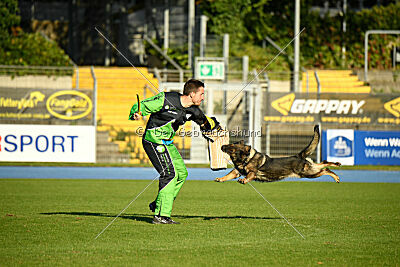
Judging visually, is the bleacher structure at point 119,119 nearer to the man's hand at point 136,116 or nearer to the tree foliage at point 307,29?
the tree foliage at point 307,29

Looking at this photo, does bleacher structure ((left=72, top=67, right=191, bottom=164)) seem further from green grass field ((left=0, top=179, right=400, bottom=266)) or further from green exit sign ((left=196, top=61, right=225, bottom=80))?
green grass field ((left=0, top=179, right=400, bottom=266))

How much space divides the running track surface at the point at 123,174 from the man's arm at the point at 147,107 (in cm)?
1038

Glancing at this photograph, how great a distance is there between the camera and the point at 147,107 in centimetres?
986

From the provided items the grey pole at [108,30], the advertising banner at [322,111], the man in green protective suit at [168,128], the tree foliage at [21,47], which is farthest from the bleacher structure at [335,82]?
the man in green protective suit at [168,128]

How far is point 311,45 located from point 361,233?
27879 mm

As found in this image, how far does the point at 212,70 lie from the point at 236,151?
52.4ft

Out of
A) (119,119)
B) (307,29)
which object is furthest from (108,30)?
(119,119)

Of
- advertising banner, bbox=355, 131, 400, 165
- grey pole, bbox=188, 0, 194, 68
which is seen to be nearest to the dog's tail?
advertising banner, bbox=355, 131, 400, 165

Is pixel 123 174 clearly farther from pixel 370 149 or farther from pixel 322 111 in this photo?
pixel 370 149

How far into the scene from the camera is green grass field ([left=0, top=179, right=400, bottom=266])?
308 inches

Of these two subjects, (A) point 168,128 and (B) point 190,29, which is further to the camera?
(B) point 190,29

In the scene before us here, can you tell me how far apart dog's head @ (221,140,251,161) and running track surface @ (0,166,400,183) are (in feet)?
34.3

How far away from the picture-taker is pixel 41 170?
2216cm

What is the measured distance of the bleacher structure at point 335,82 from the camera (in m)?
28.6
